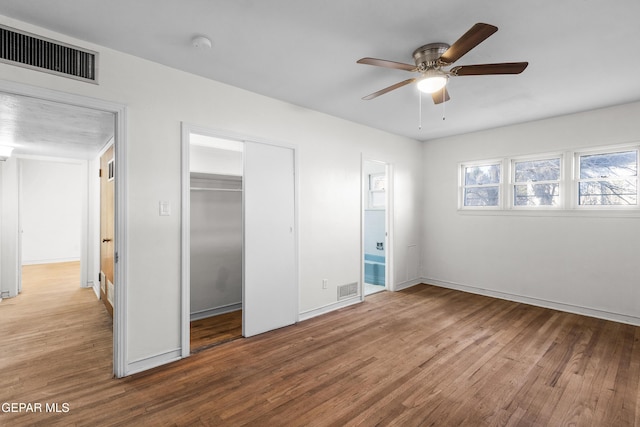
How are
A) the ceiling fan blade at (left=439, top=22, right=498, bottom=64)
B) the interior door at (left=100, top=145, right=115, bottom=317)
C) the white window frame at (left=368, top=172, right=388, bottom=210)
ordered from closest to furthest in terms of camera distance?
the ceiling fan blade at (left=439, top=22, right=498, bottom=64) → the interior door at (left=100, top=145, right=115, bottom=317) → the white window frame at (left=368, top=172, right=388, bottom=210)

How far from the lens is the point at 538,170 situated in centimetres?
446

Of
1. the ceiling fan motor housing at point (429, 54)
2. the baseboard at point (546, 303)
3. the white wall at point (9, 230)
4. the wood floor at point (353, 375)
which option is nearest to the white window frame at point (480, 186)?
the baseboard at point (546, 303)

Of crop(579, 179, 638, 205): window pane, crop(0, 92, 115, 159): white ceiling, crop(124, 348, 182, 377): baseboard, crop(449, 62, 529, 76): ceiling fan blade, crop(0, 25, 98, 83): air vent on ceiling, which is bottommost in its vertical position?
crop(124, 348, 182, 377): baseboard

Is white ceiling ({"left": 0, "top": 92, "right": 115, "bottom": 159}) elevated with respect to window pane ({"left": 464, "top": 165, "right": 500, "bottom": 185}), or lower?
elevated

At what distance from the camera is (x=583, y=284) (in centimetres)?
396

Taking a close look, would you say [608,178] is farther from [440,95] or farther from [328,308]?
[328,308]

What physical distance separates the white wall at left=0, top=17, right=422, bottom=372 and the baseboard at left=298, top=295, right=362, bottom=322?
0.06 meters

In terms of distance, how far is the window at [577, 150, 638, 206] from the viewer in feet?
12.3

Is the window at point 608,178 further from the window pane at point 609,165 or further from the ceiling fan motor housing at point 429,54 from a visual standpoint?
the ceiling fan motor housing at point 429,54

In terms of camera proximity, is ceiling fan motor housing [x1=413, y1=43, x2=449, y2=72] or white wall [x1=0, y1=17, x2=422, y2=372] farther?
white wall [x1=0, y1=17, x2=422, y2=372]

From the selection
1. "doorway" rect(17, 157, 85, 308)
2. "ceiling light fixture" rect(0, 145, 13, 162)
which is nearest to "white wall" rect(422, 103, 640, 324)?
"ceiling light fixture" rect(0, 145, 13, 162)

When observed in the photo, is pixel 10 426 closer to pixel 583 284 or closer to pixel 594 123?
pixel 583 284

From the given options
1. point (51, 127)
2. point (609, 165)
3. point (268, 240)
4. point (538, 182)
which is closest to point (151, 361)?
point (268, 240)

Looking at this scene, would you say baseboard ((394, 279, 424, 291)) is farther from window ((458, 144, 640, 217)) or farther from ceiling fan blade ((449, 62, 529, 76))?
ceiling fan blade ((449, 62, 529, 76))
